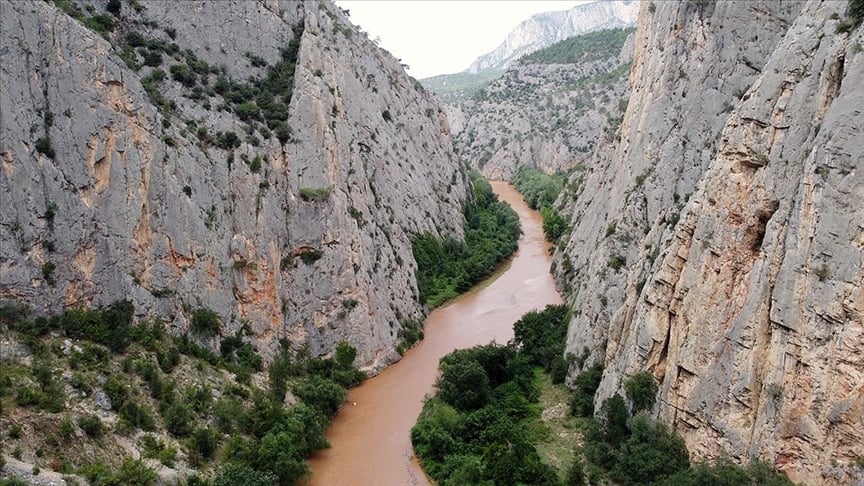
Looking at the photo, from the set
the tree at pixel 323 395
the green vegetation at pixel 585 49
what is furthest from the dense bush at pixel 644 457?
the green vegetation at pixel 585 49

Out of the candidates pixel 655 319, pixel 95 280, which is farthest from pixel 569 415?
pixel 95 280

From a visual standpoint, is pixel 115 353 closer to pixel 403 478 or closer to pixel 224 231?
pixel 224 231

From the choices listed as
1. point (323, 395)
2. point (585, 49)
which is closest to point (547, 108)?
point (585, 49)

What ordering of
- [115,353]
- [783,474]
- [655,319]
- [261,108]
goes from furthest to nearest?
[261,108], [115,353], [655,319], [783,474]

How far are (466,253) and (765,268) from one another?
47.0 meters

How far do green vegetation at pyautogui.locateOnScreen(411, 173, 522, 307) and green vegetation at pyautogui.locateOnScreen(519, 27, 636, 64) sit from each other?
79650 mm

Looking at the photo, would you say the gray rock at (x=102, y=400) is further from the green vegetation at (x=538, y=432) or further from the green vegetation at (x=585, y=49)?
the green vegetation at (x=585, y=49)

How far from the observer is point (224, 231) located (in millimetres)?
41469

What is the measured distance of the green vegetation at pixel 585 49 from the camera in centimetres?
15425

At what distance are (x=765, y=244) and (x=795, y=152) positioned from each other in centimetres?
374

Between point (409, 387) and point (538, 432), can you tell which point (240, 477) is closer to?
point (538, 432)

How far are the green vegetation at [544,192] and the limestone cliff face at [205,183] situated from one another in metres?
22.7

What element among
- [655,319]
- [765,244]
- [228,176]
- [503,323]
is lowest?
[503,323]

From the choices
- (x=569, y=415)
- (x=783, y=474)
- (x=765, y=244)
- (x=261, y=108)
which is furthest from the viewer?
(x=261, y=108)
